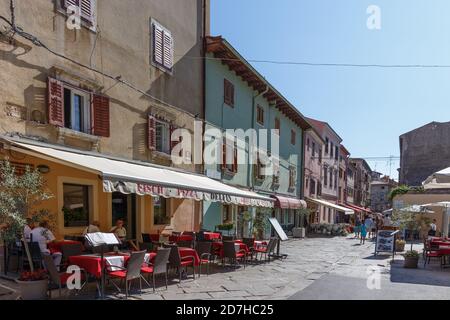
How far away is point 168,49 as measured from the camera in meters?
13.5

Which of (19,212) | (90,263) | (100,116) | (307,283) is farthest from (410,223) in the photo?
(19,212)

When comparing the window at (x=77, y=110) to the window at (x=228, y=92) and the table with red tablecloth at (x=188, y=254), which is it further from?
the window at (x=228, y=92)

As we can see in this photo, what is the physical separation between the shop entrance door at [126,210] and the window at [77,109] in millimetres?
2353

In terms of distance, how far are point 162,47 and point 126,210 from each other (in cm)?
579

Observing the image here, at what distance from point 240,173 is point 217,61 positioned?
586 centimetres

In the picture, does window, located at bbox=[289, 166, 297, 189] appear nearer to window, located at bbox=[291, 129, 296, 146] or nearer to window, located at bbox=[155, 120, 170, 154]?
window, located at bbox=[291, 129, 296, 146]

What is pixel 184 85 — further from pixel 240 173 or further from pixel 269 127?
pixel 269 127

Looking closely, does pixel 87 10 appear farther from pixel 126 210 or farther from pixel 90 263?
pixel 90 263

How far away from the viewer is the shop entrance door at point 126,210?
457 inches

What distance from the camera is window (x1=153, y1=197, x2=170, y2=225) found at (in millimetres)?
13266

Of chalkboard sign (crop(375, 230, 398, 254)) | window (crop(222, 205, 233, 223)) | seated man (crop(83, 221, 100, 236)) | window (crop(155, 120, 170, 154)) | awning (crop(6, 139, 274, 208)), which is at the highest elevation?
window (crop(155, 120, 170, 154))

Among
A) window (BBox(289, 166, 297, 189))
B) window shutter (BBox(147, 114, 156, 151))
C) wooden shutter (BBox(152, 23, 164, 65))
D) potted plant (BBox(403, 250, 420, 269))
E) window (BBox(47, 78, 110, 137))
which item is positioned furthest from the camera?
window (BBox(289, 166, 297, 189))

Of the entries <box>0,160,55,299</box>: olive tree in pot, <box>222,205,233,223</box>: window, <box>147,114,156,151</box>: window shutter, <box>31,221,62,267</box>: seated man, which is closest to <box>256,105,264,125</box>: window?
<box>222,205,233,223</box>: window

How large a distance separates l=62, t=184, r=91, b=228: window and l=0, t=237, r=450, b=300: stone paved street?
2.75 m
